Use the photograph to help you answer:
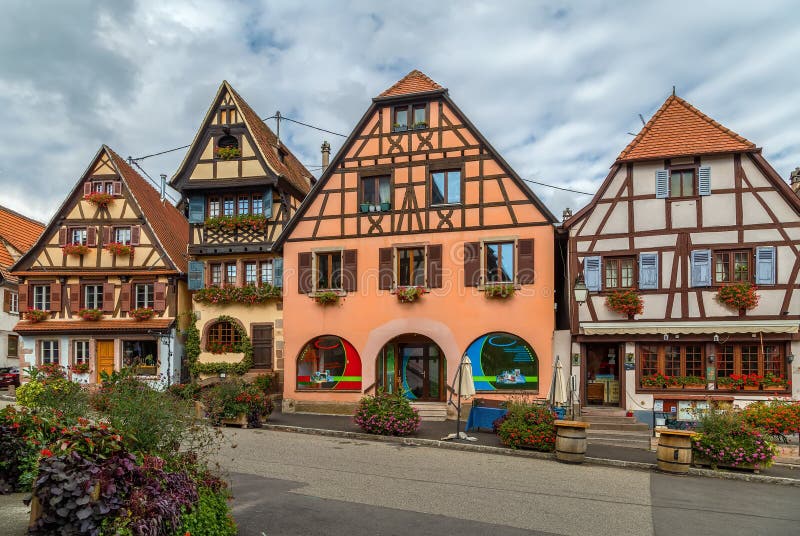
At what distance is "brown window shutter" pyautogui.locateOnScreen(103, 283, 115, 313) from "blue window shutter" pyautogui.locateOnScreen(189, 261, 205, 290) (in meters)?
3.50

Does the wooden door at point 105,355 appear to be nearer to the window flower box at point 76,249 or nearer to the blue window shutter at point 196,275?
the window flower box at point 76,249

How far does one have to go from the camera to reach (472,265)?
1998 cm

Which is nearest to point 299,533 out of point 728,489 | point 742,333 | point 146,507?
point 146,507

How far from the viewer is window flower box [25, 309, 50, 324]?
82.9 feet

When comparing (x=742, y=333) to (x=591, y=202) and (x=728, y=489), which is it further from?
(x=728, y=489)

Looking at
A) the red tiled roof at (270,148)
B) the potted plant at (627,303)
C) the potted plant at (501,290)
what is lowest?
the potted plant at (627,303)

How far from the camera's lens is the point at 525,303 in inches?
760

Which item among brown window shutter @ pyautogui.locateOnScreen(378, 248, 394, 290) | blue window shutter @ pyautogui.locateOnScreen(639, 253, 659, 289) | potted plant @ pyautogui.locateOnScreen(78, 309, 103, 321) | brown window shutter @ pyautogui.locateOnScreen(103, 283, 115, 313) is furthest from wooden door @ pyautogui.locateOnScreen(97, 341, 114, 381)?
blue window shutter @ pyautogui.locateOnScreen(639, 253, 659, 289)

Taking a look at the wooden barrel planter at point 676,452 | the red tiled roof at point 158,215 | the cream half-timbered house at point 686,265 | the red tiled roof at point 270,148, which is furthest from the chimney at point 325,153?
the wooden barrel planter at point 676,452

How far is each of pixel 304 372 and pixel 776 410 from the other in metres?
14.1

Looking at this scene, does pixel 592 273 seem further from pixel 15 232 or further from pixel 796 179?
pixel 15 232

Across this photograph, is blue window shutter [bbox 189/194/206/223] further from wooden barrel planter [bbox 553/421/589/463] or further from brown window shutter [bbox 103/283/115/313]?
wooden barrel planter [bbox 553/421/589/463]

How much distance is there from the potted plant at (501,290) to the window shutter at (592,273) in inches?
87.8

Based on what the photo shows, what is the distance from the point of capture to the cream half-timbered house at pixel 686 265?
Result: 17.0 meters
